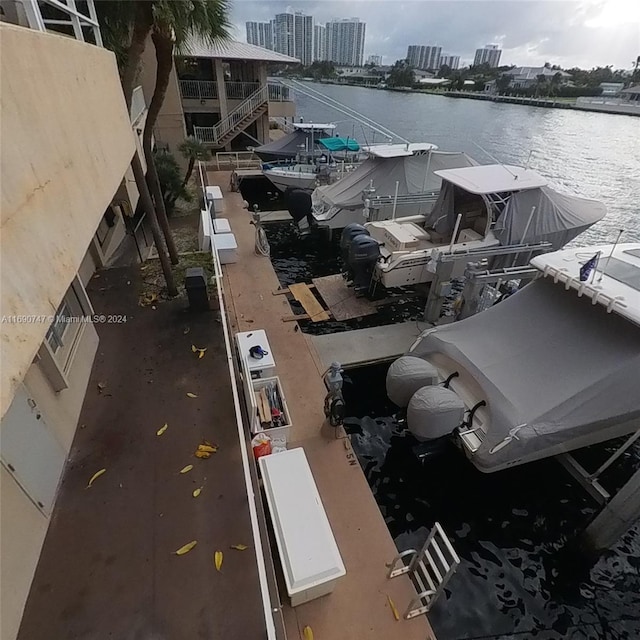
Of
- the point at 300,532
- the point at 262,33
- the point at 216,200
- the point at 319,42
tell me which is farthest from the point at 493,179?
the point at 319,42

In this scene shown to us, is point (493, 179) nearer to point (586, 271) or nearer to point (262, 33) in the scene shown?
point (586, 271)

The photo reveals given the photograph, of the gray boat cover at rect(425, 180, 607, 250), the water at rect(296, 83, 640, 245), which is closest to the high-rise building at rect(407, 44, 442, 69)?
the water at rect(296, 83, 640, 245)

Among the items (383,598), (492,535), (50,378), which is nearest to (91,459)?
(50,378)

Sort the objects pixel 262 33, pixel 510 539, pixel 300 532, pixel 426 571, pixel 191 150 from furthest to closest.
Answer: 1. pixel 262 33
2. pixel 191 150
3. pixel 510 539
4. pixel 426 571
5. pixel 300 532

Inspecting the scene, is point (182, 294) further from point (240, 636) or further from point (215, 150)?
point (215, 150)

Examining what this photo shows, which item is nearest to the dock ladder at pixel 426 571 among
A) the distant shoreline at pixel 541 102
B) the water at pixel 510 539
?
the water at pixel 510 539

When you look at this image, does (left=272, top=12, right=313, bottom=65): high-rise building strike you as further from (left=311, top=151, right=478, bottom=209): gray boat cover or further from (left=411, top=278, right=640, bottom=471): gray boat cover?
(left=411, top=278, right=640, bottom=471): gray boat cover
